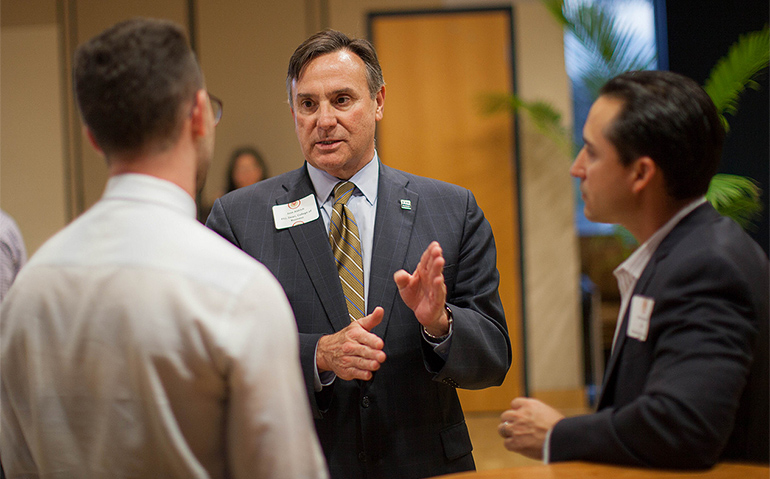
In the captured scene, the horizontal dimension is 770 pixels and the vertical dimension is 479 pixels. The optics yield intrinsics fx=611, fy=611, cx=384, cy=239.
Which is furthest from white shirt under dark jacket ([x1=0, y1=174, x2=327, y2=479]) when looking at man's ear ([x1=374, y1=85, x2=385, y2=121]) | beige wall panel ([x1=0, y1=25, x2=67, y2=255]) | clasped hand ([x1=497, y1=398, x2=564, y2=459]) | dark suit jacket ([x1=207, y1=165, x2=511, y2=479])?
beige wall panel ([x1=0, y1=25, x2=67, y2=255])

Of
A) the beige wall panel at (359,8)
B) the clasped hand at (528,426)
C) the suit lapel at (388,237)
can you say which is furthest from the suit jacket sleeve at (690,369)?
the beige wall panel at (359,8)

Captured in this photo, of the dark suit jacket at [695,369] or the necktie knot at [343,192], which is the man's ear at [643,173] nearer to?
the dark suit jacket at [695,369]

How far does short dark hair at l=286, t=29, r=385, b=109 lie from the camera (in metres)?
1.83

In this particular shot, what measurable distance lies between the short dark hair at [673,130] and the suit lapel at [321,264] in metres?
0.83

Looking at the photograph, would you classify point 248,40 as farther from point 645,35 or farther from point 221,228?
point 221,228

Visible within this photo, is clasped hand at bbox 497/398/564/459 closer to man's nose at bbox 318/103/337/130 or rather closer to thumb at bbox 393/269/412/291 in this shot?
thumb at bbox 393/269/412/291

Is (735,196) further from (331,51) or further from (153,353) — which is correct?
(153,353)

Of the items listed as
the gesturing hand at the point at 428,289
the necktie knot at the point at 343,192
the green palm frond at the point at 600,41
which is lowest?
the gesturing hand at the point at 428,289

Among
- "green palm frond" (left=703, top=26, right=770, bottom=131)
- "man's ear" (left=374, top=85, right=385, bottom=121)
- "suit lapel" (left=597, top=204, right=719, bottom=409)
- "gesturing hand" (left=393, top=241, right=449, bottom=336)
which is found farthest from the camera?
"green palm frond" (left=703, top=26, right=770, bottom=131)

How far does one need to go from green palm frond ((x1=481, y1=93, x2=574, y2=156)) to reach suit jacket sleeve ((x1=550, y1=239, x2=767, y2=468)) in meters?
3.82

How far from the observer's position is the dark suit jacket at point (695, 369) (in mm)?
996

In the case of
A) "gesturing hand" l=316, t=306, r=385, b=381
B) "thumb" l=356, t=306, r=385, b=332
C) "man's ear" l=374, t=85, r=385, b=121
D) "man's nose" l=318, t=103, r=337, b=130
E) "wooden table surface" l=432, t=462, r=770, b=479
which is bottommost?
"wooden table surface" l=432, t=462, r=770, b=479

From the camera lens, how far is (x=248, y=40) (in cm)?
521

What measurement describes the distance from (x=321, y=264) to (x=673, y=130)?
96cm
